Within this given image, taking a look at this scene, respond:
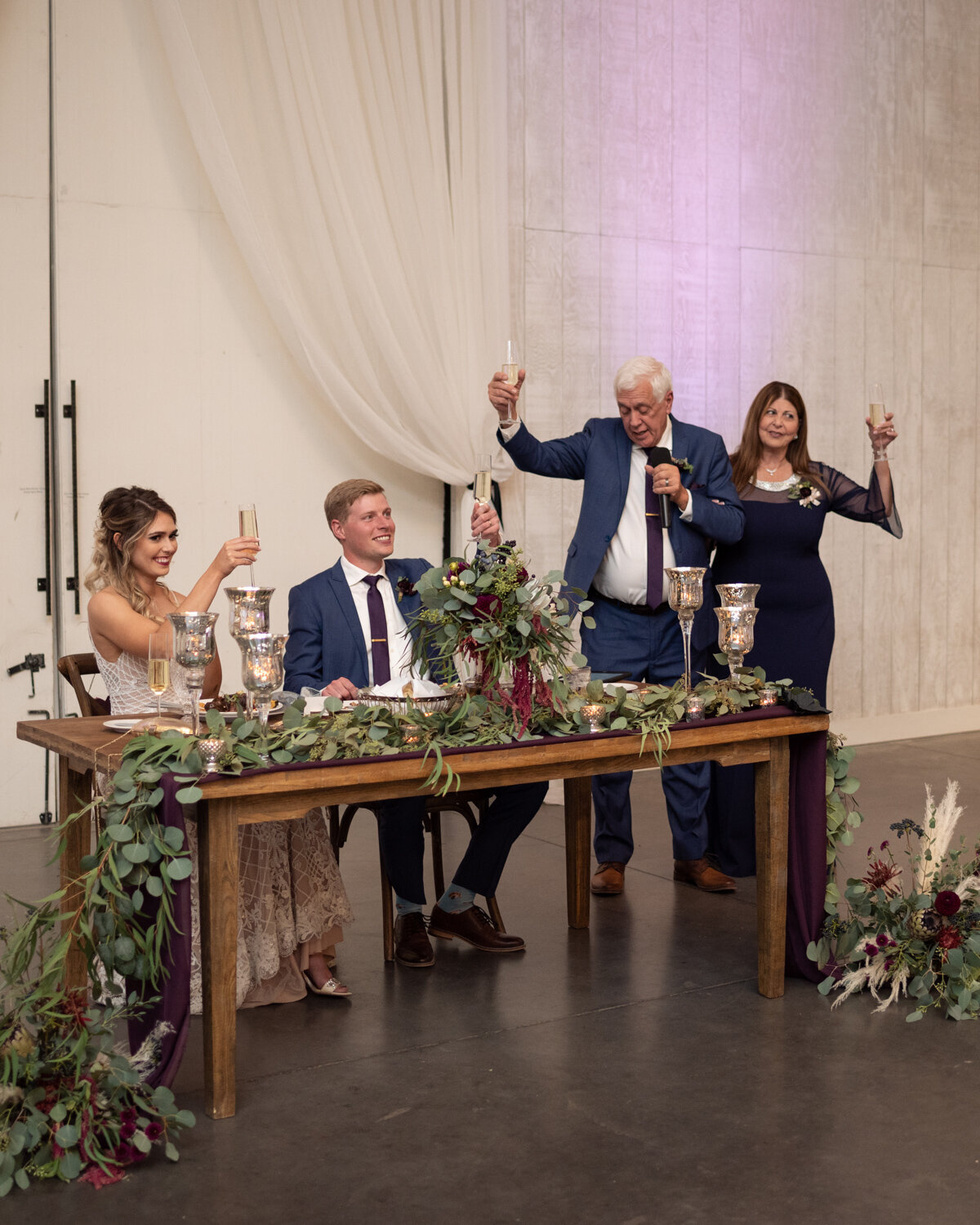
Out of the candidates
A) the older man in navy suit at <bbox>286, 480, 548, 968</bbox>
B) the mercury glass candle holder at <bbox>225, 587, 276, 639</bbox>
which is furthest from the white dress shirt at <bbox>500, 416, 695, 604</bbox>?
the mercury glass candle holder at <bbox>225, 587, 276, 639</bbox>

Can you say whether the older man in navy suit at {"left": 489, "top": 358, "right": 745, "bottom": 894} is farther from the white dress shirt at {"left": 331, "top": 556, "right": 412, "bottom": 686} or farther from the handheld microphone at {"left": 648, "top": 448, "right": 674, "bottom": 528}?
the white dress shirt at {"left": 331, "top": 556, "right": 412, "bottom": 686}

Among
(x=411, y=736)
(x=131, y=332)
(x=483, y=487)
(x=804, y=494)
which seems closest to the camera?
(x=411, y=736)

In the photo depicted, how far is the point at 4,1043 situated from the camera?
255 cm

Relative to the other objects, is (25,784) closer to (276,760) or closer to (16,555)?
(16,555)

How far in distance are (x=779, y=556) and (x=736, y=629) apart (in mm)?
1434

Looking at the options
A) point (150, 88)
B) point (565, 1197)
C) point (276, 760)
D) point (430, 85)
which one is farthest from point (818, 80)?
point (565, 1197)

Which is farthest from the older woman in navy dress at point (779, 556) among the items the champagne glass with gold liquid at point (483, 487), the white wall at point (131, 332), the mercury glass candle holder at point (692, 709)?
the white wall at point (131, 332)

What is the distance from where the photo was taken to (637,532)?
4352 mm

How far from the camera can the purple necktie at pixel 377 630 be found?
12.4ft

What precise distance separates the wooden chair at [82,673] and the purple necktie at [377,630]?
0.76 meters

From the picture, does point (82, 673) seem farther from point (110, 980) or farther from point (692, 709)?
point (692, 709)

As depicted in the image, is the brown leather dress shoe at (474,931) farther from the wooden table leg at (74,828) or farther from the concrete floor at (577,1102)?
the wooden table leg at (74,828)

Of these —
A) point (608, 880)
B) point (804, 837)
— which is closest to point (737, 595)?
point (804, 837)

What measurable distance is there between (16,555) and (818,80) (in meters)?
4.67
